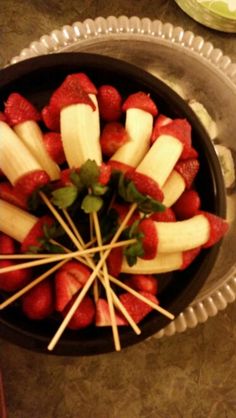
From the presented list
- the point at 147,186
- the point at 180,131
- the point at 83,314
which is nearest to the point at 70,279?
the point at 83,314

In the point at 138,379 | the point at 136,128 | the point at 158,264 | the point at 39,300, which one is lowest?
the point at 138,379

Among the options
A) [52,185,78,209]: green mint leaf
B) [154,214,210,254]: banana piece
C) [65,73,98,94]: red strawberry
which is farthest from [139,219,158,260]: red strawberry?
[65,73,98,94]: red strawberry

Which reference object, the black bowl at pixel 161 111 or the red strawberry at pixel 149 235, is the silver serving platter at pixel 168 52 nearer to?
the black bowl at pixel 161 111

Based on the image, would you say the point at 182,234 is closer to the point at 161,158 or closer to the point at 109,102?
the point at 161,158

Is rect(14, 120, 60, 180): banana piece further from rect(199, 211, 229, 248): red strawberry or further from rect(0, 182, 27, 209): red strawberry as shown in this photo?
rect(199, 211, 229, 248): red strawberry

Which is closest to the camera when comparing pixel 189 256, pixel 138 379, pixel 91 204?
pixel 91 204

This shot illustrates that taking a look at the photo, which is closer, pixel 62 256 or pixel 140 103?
pixel 62 256

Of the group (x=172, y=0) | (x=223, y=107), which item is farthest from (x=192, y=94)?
(x=172, y=0)
